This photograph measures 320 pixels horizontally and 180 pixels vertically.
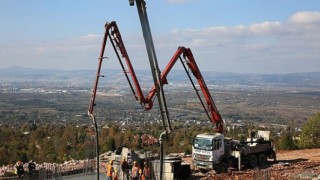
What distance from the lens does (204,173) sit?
24.7 m

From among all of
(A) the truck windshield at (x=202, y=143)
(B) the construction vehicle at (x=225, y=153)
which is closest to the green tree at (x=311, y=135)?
(B) the construction vehicle at (x=225, y=153)

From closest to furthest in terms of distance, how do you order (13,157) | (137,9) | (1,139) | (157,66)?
(137,9) → (157,66) → (13,157) → (1,139)

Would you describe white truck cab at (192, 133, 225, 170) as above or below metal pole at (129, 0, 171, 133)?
below

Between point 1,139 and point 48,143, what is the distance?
24.0 ft

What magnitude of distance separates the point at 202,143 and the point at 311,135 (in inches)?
681

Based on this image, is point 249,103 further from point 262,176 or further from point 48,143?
point 262,176

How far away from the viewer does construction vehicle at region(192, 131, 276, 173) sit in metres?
24.2

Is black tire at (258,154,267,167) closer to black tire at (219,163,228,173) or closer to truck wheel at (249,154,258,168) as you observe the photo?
truck wheel at (249,154,258,168)

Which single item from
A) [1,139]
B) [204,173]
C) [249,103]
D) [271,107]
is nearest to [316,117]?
[204,173]

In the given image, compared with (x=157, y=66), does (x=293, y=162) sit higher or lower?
lower

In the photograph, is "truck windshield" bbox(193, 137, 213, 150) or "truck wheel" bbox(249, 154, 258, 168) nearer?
"truck windshield" bbox(193, 137, 213, 150)

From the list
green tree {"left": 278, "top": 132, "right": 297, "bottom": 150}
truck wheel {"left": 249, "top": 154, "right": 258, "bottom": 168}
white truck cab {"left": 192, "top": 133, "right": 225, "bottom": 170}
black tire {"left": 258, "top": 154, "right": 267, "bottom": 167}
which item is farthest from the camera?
green tree {"left": 278, "top": 132, "right": 297, "bottom": 150}

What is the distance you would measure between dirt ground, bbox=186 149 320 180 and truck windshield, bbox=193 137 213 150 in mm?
1366

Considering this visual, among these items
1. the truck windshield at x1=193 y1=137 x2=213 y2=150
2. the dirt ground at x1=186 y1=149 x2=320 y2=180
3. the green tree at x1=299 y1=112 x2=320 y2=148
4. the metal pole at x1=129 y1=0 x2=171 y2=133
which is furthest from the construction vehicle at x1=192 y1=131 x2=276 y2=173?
the metal pole at x1=129 y1=0 x2=171 y2=133
